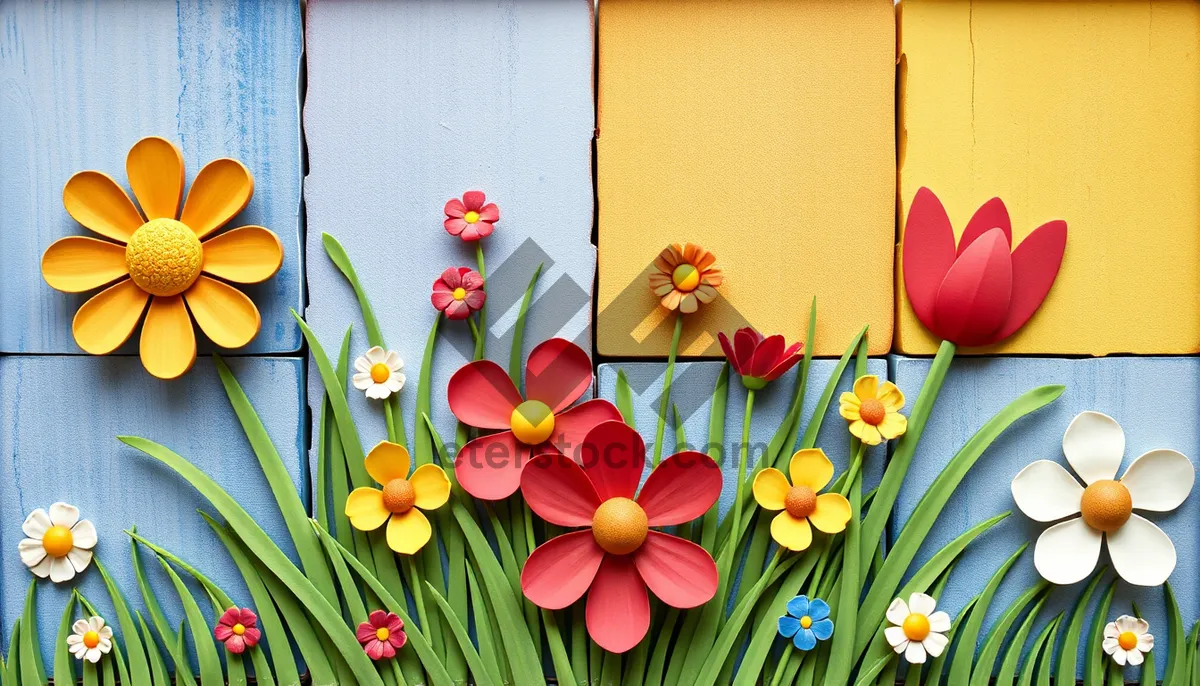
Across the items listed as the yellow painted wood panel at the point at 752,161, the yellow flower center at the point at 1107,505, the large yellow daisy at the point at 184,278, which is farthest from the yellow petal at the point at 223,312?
the yellow flower center at the point at 1107,505

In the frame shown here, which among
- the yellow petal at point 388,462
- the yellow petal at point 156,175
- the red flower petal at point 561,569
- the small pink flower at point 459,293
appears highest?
the yellow petal at point 156,175

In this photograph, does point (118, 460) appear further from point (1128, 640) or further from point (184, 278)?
point (1128, 640)

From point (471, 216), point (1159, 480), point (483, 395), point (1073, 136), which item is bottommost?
point (1159, 480)

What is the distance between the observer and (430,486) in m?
0.93

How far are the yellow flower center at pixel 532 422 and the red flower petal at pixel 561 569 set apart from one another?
13cm

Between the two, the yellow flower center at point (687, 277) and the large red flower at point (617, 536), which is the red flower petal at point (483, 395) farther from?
the yellow flower center at point (687, 277)

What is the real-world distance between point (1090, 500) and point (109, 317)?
1269 millimetres

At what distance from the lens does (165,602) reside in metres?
0.98

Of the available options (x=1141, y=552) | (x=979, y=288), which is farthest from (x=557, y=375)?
(x=1141, y=552)

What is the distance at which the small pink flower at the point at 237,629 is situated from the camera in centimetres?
93

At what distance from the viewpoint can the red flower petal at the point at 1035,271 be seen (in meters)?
0.95

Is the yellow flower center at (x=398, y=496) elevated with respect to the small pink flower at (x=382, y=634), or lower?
elevated

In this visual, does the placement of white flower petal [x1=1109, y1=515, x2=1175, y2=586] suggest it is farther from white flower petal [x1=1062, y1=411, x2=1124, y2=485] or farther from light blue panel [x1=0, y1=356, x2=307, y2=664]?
light blue panel [x1=0, y1=356, x2=307, y2=664]

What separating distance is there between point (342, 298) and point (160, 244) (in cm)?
22
